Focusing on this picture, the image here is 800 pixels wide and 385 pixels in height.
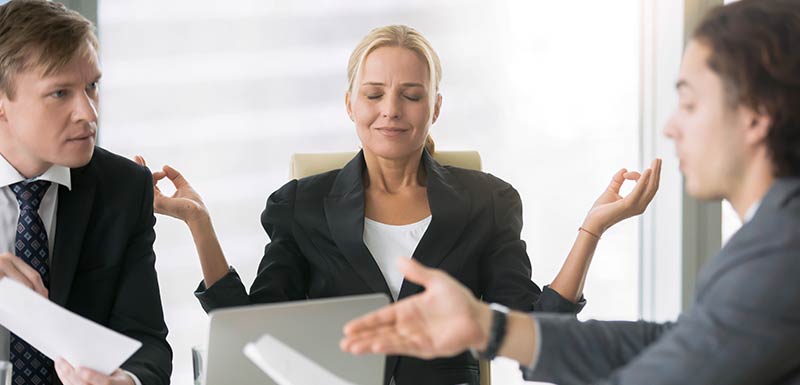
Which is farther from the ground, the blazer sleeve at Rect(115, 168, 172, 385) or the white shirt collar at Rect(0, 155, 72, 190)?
the white shirt collar at Rect(0, 155, 72, 190)

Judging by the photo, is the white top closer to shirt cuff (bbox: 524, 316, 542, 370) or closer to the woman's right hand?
the woman's right hand

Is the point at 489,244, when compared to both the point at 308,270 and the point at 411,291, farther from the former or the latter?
the point at 308,270

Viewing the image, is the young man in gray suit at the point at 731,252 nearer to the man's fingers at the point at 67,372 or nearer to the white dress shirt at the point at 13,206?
the man's fingers at the point at 67,372

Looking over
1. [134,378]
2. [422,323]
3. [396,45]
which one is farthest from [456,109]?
[422,323]

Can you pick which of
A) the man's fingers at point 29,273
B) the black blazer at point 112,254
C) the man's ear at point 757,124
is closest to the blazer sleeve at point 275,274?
the black blazer at point 112,254

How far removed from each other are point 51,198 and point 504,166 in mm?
1974

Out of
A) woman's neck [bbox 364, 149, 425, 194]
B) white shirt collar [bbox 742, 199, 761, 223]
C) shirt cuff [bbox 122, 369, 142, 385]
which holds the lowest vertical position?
shirt cuff [bbox 122, 369, 142, 385]

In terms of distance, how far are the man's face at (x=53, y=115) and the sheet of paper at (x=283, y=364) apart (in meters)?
0.86

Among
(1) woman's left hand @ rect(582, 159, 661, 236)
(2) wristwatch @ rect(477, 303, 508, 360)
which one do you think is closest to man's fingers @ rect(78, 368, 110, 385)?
(2) wristwatch @ rect(477, 303, 508, 360)

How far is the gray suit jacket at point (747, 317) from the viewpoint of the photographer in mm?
1120

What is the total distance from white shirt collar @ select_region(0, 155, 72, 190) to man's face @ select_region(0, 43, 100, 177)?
0.03 m

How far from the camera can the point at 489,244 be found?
2.36 metres

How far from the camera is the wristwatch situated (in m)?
1.31

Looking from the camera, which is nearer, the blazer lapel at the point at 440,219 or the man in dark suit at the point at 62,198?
the man in dark suit at the point at 62,198
